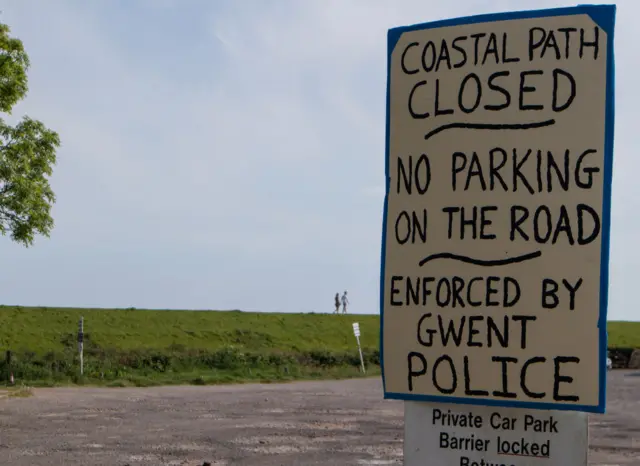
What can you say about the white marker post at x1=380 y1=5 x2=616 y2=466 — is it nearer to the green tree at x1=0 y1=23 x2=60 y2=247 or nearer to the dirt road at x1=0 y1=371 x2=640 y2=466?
the dirt road at x1=0 y1=371 x2=640 y2=466

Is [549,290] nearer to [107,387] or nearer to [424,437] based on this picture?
[424,437]

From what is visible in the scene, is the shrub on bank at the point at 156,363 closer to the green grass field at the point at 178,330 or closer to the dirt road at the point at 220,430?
the green grass field at the point at 178,330

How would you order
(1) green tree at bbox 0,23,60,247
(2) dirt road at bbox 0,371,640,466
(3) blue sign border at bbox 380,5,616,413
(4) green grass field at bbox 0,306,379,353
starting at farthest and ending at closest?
(4) green grass field at bbox 0,306,379,353, (1) green tree at bbox 0,23,60,247, (2) dirt road at bbox 0,371,640,466, (3) blue sign border at bbox 380,5,616,413

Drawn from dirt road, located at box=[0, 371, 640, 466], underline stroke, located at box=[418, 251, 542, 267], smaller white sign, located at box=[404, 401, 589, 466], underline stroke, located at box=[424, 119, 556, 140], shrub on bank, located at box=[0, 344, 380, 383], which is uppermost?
underline stroke, located at box=[424, 119, 556, 140]

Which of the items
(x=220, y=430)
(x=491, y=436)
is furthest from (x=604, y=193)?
(x=220, y=430)

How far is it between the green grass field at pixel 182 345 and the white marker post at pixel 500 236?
85.0ft

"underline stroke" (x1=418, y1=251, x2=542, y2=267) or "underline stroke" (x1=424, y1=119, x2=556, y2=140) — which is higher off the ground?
A: "underline stroke" (x1=424, y1=119, x2=556, y2=140)

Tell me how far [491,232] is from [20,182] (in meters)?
27.2

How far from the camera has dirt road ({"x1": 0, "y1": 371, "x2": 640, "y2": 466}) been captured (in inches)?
486

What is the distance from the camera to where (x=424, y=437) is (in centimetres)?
381

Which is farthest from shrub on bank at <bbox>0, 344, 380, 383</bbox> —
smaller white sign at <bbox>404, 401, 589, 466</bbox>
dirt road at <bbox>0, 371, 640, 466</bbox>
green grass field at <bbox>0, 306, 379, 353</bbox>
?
smaller white sign at <bbox>404, 401, 589, 466</bbox>

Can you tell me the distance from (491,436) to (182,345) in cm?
3791

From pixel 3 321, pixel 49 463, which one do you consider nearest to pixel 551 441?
pixel 49 463

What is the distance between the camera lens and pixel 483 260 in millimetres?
3680
